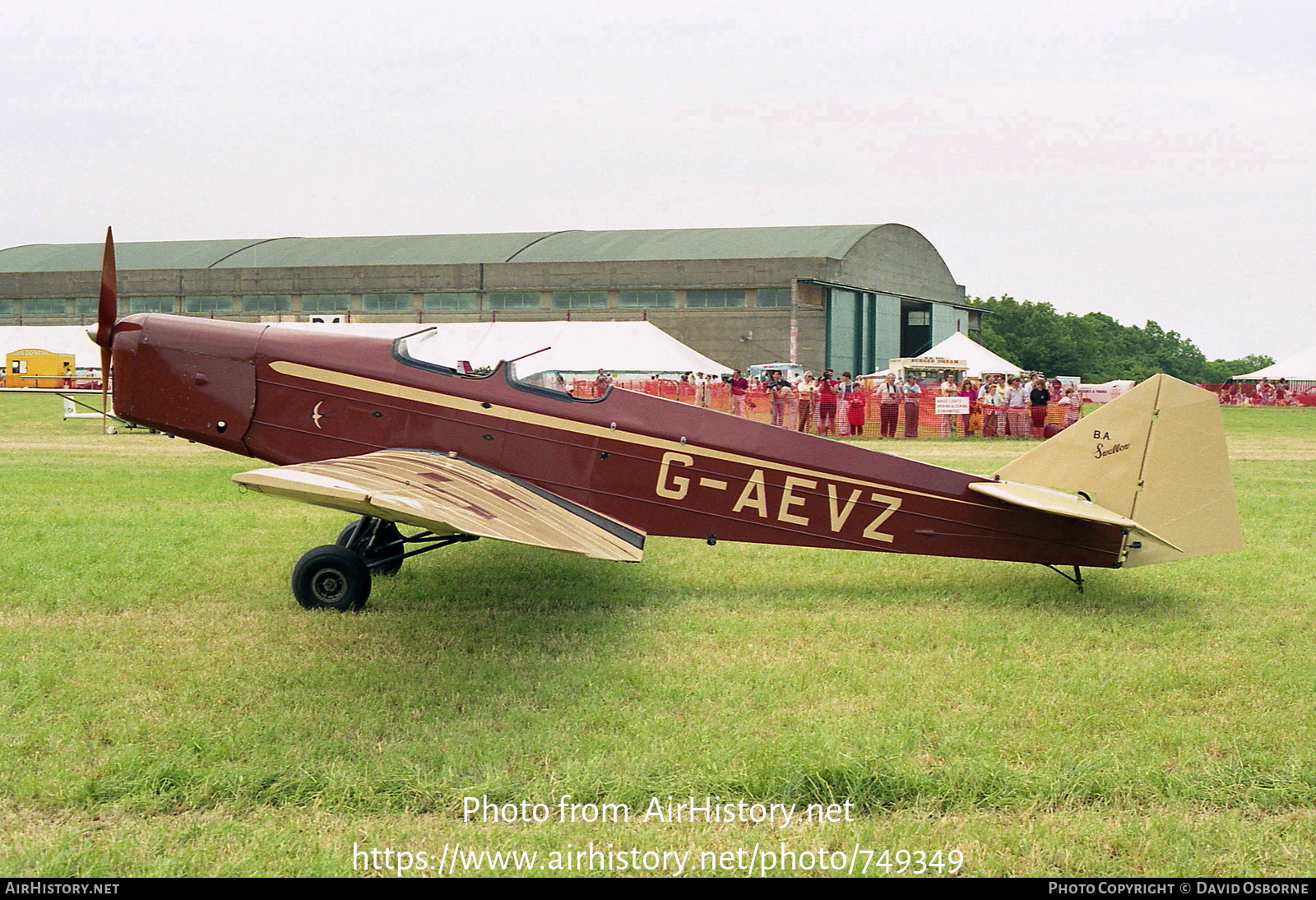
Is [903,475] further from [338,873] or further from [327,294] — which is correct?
[327,294]

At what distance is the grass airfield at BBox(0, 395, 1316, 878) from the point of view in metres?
3.73

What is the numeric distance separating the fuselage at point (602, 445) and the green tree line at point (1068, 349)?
94.2 m

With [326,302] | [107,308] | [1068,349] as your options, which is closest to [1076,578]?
[107,308]

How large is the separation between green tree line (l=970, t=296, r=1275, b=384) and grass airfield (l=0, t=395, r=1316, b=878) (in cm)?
9466

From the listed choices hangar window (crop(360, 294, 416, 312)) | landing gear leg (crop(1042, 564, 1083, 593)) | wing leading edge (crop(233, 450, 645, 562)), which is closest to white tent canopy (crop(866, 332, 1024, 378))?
hangar window (crop(360, 294, 416, 312))

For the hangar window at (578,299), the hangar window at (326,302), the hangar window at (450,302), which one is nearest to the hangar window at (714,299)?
the hangar window at (578,299)

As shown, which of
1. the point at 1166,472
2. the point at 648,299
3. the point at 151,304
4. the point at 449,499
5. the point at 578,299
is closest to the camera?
the point at 449,499

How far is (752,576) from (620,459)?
5.21 feet

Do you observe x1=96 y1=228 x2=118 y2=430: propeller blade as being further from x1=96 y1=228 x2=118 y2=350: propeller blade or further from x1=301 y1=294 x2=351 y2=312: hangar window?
x1=301 y1=294 x2=351 y2=312: hangar window

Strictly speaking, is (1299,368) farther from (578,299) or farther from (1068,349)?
(1068,349)

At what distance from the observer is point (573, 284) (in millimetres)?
59531

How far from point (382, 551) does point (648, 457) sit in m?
2.06

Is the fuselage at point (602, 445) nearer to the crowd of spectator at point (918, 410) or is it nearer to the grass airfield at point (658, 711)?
the grass airfield at point (658, 711)

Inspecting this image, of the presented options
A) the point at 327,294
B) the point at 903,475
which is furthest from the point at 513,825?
the point at 327,294
